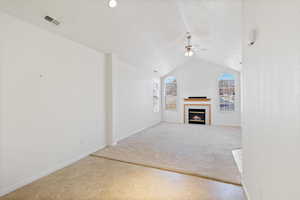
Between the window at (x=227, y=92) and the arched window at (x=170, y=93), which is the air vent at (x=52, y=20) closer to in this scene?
the arched window at (x=170, y=93)

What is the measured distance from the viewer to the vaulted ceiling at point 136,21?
2305 mm

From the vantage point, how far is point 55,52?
273cm

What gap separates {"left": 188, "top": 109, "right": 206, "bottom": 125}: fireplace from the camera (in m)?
7.39

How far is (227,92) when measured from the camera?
6.99 m

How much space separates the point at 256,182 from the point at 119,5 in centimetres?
332

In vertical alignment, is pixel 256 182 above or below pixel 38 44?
below

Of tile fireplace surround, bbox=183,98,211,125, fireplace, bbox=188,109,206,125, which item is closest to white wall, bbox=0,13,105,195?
tile fireplace surround, bbox=183,98,211,125

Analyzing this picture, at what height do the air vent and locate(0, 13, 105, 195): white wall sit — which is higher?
the air vent

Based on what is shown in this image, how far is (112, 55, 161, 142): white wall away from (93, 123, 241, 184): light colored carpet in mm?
543

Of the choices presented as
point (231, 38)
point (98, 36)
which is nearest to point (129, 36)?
point (98, 36)

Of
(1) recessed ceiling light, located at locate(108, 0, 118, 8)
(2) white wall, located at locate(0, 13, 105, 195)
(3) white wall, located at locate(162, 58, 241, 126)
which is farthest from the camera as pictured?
(3) white wall, located at locate(162, 58, 241, 126)

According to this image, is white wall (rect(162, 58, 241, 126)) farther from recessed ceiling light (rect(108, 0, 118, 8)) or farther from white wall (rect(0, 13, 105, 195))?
recessed ceiling light (rect(108, 0, 118, 8))

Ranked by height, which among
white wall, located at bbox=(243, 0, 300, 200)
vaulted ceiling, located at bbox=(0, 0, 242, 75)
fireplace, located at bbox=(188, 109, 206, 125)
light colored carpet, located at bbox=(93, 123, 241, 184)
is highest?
vaulted ceiling, located at bbox=(0, 0, 242, 75)

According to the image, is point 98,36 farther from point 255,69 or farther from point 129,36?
point 255,69
